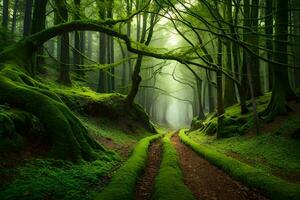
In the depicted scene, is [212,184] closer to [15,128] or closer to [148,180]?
[148,180]

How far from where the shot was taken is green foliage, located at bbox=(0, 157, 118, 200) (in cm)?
593

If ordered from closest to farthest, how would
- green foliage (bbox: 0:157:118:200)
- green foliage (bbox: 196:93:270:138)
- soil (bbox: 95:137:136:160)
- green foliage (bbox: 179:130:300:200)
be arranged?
green foliage (bbox: 0:157:118:200), green foliage (bbox: 179:130:300:200), soil (bbox: 95:137:136:160), green foliage (bbox: 196:93:270:138)

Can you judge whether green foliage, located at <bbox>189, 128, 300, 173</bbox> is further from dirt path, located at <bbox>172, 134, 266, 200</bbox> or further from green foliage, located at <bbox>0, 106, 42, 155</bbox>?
green foliage, located at <bbox>0, 106, 42, 155</bbox>

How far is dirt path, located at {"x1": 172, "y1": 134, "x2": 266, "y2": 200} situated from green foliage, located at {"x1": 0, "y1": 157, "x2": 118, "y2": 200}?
2.63 meters

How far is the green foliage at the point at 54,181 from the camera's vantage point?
5926mm

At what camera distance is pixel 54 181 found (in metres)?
6.84

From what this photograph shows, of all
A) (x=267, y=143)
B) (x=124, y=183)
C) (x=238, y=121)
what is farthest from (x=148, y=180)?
(x=238, y=121)

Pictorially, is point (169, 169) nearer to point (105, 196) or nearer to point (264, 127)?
point (105, 196)

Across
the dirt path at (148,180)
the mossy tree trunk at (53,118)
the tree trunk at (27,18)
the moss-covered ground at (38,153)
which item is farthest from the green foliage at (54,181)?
the tree trunk at (27,18)

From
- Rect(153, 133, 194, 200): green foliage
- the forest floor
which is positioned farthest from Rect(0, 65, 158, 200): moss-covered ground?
Rect(153, 133, 194, 200): green foliage

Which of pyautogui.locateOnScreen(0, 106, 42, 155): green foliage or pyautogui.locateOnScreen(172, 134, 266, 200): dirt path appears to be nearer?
pyautogui.locateOnScreen(0, 106, 42, 155): green foliage

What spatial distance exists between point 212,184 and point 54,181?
4406mm

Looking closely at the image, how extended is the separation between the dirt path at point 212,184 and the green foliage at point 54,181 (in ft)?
8.63

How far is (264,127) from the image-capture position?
14883 mm
